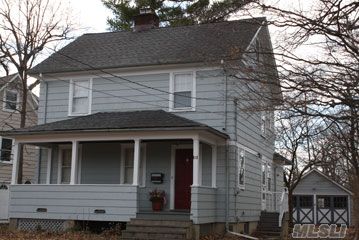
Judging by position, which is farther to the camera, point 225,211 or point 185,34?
point 185,34

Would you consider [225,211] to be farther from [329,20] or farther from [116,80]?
[329,20]

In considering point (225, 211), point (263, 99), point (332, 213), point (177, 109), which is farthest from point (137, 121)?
point (332, 213)

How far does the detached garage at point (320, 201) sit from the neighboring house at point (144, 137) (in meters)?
19.9

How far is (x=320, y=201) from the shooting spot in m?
41.2

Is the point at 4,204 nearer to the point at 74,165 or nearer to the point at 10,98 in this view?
the point at 74,165

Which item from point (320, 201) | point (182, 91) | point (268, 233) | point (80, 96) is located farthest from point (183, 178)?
point (320, 201)

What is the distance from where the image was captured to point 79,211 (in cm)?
1820

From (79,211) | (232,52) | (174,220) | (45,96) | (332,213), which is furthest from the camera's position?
(332,213)

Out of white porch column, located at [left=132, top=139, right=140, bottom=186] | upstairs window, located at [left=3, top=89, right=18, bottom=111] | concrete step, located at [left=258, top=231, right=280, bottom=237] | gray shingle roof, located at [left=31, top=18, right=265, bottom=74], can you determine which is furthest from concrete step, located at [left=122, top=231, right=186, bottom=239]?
upstairs window, located at [left=3, top=89, right=18, bottom=111]

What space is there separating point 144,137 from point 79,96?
4.78m

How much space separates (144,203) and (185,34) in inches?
291

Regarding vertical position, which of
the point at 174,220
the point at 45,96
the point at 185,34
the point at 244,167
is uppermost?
the point at 185,34

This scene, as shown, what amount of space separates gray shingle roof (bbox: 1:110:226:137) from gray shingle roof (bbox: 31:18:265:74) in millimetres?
1970

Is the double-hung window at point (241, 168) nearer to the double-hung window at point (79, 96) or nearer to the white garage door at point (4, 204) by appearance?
the double-hung window at point (79, 96)
